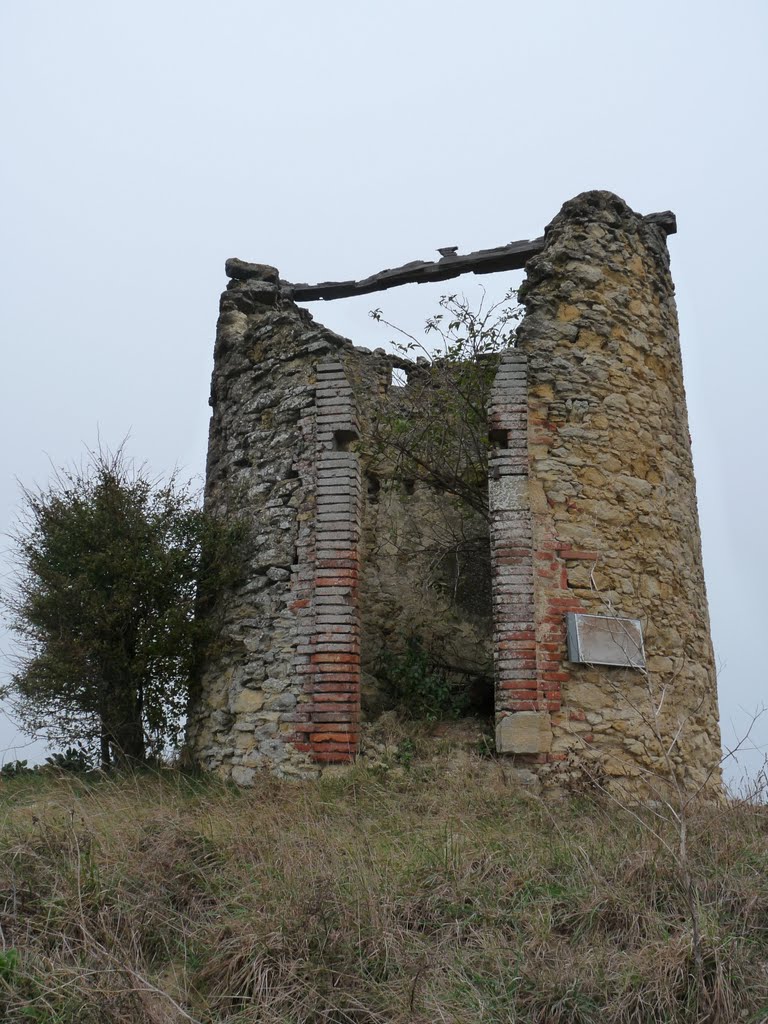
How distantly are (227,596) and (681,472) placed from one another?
4300mm

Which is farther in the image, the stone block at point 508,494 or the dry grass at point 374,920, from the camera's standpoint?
the stone block at point 508,494

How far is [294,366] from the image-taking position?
354 inches

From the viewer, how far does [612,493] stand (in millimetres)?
8008

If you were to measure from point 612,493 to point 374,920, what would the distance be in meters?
4.53

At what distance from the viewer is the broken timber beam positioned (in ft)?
31.7

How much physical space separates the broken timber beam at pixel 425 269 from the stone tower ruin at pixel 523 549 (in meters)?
0.06

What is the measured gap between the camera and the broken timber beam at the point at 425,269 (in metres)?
9.66

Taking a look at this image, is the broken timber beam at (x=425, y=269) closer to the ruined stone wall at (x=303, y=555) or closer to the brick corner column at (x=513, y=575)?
the ruined stone wall at (x=303, y=555)

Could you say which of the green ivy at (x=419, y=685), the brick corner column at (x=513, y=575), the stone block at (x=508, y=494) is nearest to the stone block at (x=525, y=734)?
the brick corner column at (x=513, y=575)

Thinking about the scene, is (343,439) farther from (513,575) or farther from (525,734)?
(525,734)

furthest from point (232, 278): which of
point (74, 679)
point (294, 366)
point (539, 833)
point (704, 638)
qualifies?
point (539, 833)

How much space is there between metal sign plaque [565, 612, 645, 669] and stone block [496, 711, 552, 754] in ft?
1.77

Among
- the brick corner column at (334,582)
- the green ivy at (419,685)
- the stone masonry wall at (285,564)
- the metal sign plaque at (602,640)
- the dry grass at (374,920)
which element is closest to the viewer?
the dry grass at (374,920)

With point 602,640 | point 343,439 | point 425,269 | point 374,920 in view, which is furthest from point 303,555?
point 374,920
